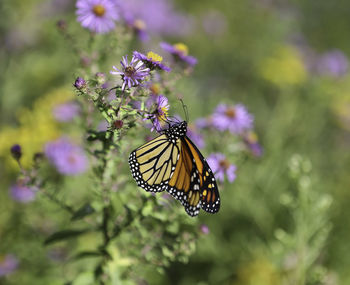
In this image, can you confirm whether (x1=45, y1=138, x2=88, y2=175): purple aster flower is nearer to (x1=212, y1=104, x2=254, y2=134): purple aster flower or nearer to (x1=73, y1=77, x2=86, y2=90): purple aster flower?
(x1=212, y1=104, x2=254, y2=134): purple aster flower

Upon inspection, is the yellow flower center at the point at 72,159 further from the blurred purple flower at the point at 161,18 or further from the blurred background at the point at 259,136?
the blurred purple flower at the point at 161,18

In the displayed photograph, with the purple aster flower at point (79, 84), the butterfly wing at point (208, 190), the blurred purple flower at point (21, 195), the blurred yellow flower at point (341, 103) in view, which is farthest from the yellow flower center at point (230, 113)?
the blurred yellow flower at point (341, 103)

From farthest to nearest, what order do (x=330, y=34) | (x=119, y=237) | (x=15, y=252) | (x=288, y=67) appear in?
(x=330, y=34)
(x=288, y=67)
(x=15, y=252)
(x=119, y=237)

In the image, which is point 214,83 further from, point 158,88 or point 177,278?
point 158,88

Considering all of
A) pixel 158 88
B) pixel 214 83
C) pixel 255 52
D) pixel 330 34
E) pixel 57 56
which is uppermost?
pixel 330 34

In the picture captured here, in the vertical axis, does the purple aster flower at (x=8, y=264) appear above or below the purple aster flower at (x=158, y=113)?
below

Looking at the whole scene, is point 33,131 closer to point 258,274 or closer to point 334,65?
point 258,274

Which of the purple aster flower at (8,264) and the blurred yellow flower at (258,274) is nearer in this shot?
the purple aster flower at (8,264)

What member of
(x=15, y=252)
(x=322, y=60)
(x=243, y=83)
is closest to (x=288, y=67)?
(x=243, y=83)
